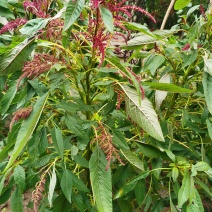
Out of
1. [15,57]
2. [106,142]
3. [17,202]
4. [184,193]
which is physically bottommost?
[17,202]

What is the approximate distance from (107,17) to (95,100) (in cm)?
34

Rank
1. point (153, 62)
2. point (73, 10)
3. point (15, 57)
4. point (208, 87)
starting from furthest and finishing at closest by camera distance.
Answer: point (153, 62) < point (208, 87) < point (15, 57) < point (73, 10)

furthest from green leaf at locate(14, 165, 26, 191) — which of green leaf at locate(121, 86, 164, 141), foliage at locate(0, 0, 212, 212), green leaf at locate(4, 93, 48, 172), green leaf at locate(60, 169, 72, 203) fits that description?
green leaf at locate(121, 86, 164, 141)

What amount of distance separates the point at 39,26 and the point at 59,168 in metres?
0.49

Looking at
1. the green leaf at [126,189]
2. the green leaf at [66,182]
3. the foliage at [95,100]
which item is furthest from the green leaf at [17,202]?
the green leaf at [126,189]

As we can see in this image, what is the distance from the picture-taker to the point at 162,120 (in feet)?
3.25

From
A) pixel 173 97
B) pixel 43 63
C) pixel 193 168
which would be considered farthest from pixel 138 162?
pixel 43 63

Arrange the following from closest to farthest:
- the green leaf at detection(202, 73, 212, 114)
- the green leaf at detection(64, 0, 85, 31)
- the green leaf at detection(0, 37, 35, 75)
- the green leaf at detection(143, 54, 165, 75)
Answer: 1. the green leaf at detection(64, 0, 85, 31)
2. the green leaf at detection(0, 37, 35, 75)
3. the green leaf at detection(202, 73, 212, 114)
4. the green leaf at detection(143, 54, 165, 75)

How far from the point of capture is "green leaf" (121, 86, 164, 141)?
0.71 meters

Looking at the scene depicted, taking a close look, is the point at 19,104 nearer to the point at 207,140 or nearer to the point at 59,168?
the point at 59,168

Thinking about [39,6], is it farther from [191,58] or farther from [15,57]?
[191,58]

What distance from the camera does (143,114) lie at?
732 millimetres

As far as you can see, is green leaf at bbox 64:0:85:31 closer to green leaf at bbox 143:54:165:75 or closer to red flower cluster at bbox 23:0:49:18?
red flower cluster at bbox 23:0:49:18

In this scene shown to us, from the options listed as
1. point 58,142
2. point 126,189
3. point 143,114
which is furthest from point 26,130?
point 126,189
